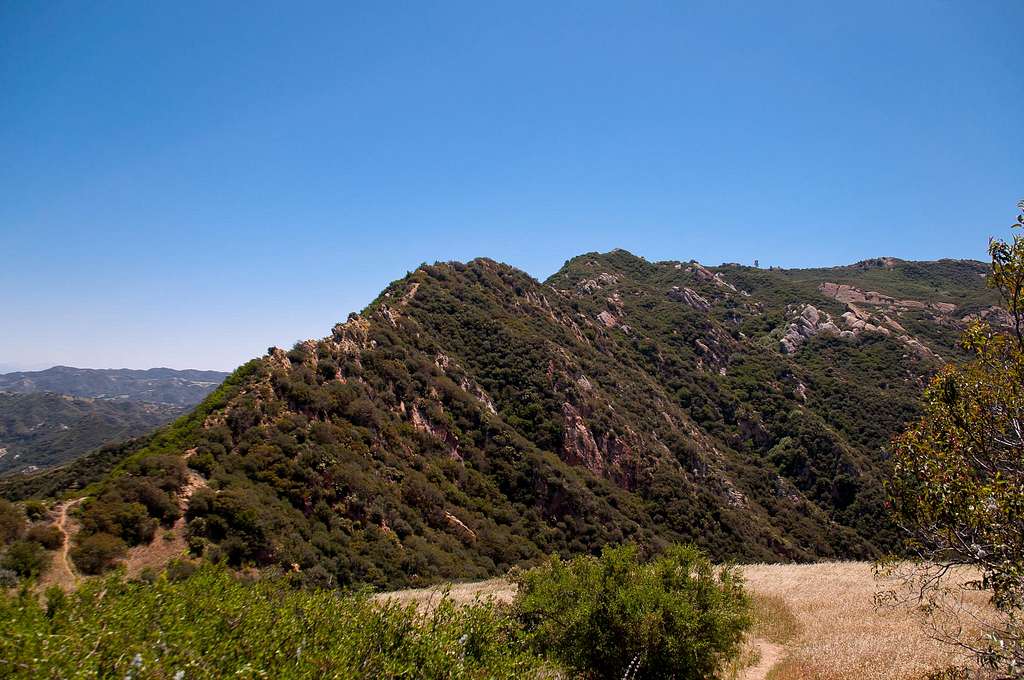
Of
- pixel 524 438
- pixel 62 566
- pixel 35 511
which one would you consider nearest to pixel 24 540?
pixel 62 566

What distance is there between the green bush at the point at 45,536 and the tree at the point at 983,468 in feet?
81.2

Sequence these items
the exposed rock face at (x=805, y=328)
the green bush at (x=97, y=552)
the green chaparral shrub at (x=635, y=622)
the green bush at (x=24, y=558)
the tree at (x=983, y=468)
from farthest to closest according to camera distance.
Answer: the exposed rock face at (x=805, y=328), the green bush at (x=97, y=552), the green bush at (x=24, y=558), the green chaparral shrub at (x=635, y=622), the tree at (x=983, y=468)

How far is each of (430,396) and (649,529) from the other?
22.4 meters

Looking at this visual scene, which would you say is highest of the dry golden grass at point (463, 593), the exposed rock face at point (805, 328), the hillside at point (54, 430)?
the exposed rock face at point (805, 328)

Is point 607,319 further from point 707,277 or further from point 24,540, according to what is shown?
point 24,540

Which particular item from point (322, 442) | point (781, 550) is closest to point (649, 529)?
point (781, 550)

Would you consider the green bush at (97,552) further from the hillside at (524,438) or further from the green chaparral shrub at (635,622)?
the green chaparral shrub at (635,622)

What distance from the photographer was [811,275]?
144m

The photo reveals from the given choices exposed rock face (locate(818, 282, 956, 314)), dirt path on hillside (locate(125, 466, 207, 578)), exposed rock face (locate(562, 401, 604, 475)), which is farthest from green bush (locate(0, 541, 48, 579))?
exposed rock face (locate(818, 282, 956, 314))

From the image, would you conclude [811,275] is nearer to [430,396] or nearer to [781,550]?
[781,550]

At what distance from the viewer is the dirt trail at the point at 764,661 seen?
528 inches

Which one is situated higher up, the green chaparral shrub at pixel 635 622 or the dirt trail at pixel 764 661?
the green chaparral shrub at pixel 635 622

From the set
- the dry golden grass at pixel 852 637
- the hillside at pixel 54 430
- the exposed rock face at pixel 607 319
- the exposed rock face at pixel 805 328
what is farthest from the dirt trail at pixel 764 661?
the hillside at pixel 54 430

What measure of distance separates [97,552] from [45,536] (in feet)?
5.67
